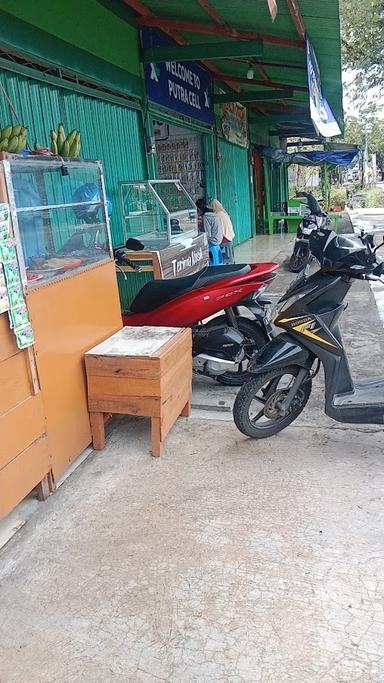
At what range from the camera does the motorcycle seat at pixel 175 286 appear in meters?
3.64

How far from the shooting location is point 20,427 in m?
2.37

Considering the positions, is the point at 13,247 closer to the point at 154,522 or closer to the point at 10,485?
the point at 10,485

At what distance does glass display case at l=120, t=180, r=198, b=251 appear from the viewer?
5.13 m

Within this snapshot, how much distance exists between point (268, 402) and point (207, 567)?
114 centimetres

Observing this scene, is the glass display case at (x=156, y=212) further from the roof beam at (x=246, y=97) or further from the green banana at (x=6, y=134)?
the roof beam at (x=246, y=97)

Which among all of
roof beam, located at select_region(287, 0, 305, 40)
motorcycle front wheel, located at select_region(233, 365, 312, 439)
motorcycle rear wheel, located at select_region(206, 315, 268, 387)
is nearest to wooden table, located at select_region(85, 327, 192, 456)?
motorcycle front wheel, located at select_region(233, 365, 312, 439)

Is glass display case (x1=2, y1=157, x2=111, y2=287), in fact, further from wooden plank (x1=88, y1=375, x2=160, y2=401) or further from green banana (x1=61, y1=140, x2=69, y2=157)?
wooden plank (x1=88, y1=375, x2=160, y2=401)

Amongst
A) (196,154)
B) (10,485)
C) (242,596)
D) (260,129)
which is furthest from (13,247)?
(260,129)

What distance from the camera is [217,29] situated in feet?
19.5

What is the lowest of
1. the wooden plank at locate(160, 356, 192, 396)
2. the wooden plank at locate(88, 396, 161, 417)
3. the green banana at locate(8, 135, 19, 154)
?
the wooden plank at locate(88, 396, 161, 417)

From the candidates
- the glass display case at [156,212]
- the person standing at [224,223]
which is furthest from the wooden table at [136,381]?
the person standing at [224,223]

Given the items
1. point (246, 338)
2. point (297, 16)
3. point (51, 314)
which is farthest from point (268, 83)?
point (51, 314)

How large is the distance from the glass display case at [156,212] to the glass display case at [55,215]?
5.95 ft

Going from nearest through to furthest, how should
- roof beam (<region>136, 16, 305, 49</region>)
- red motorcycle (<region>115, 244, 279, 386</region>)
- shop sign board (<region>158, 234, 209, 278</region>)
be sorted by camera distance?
red motorcycle (<region>115, 244, 279, 386</region>) → shop sign board (<region>158, 234, 209, 278</region>) → roof beam (<region>136, 16, 305, 49</region>)
